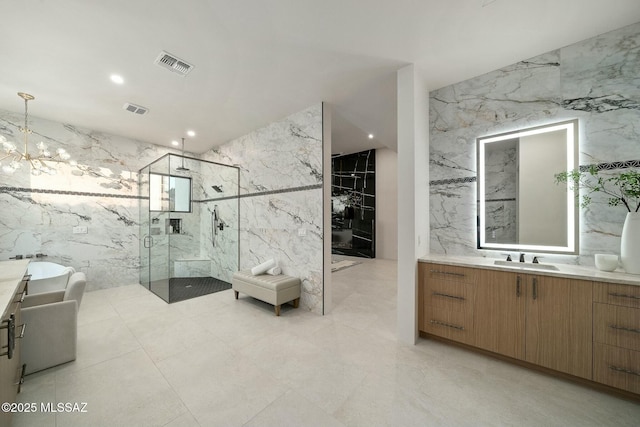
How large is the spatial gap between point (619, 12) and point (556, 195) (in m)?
1.58

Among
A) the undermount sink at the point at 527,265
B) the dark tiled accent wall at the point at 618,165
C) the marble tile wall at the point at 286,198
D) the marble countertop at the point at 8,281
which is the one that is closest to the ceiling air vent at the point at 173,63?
the marble tile wall at the point at 286,198

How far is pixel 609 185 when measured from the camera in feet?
6.65

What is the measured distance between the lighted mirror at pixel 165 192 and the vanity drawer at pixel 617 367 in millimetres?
6126

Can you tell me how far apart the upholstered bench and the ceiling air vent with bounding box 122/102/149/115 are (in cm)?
312

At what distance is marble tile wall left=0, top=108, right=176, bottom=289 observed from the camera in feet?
12.1

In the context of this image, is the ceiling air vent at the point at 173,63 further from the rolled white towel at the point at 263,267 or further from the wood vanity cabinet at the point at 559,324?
the wood vanity cabinet at the point at 559,324

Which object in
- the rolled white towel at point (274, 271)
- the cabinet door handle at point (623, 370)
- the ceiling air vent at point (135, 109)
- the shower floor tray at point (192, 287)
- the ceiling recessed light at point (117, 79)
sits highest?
the ceiling recessed light at point (117, 79)

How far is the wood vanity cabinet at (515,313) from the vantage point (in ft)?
5.98

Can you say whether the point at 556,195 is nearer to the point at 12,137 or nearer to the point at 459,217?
the point at 459,217

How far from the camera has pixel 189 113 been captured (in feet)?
12.3

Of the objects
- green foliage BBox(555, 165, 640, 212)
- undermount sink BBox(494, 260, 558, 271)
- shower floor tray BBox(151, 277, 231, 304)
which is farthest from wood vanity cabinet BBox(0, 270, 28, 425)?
green foliage BBox(555, 165, 640, 212)

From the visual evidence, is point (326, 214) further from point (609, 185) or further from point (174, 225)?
point (174, 225)

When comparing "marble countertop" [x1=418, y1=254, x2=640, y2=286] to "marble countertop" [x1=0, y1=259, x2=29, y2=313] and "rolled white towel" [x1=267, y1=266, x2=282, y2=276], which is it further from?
"marble countertop" [x1=0, y1=259, x2=29, y2=313]

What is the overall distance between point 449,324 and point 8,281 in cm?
415
